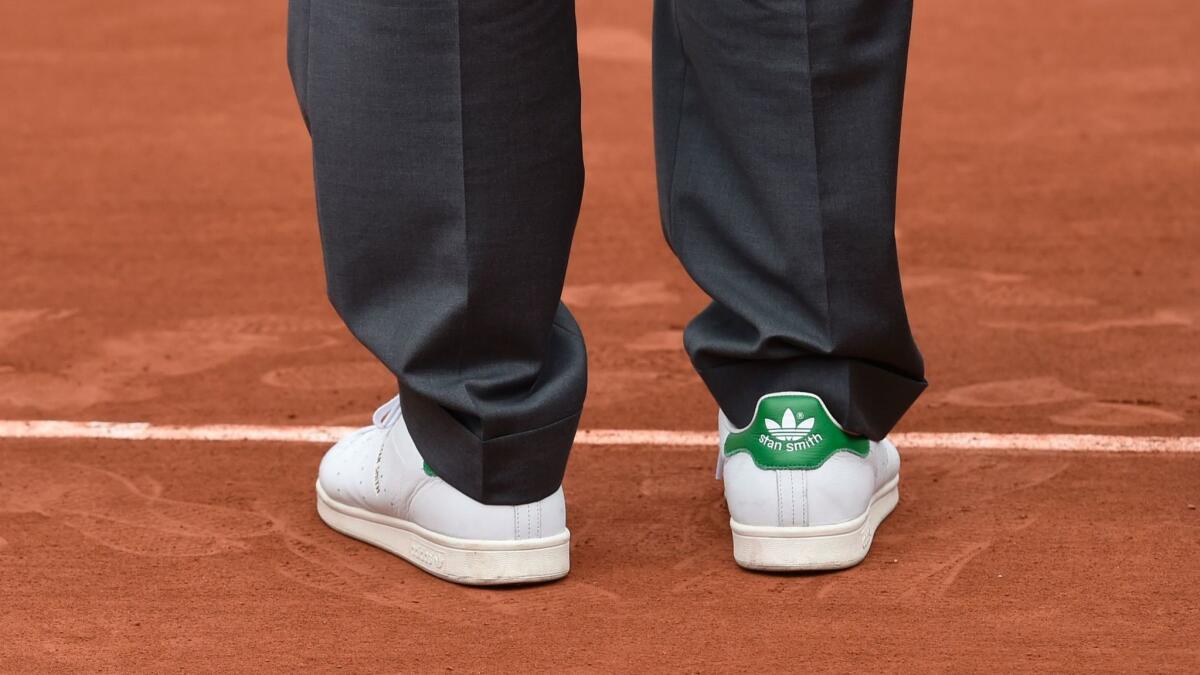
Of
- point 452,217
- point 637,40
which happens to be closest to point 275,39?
point 637,40

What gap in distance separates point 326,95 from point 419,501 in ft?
1.41

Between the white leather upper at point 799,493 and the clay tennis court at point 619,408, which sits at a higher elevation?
the white leather upper at point 799,493

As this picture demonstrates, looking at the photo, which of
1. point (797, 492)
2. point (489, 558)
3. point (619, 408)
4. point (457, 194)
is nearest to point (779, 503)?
point (797, 492)

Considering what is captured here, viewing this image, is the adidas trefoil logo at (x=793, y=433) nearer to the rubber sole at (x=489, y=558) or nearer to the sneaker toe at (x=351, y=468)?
the rubber sole at (x=489, y=558)

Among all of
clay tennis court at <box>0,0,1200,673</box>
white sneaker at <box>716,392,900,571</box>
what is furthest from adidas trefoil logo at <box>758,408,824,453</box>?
clay tennis court at <box>0,0,1200,673</box>

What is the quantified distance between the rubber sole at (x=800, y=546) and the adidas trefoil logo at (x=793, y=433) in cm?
8

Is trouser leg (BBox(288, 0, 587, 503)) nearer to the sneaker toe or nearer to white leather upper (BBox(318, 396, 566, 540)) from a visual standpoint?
white leather upper (BBox(318, 396, 566, 540))

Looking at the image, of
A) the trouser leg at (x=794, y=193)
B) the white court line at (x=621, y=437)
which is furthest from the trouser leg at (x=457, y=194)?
the white court line at (x=621, y=437)

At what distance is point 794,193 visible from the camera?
1.55 metres

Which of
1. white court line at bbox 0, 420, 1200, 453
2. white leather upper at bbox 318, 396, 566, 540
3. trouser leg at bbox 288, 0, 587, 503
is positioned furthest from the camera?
white court line at bbox 0, 420, 1200, 453

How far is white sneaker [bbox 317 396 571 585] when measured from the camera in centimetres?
160

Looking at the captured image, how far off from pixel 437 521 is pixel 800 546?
367mm

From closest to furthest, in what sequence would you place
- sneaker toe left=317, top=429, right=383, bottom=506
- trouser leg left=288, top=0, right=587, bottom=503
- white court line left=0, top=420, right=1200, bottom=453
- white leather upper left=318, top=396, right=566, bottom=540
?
trouser leg left=288, top=0, right=587, bottom=503
white leather upper left=318, top=396, right=566, bottom=540
sneaker toe left=317, top=429, right=383, bottom=506
white court line left=0, top=420, right=1200, bottom=453

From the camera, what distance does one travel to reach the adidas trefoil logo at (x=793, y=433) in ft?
5.32
